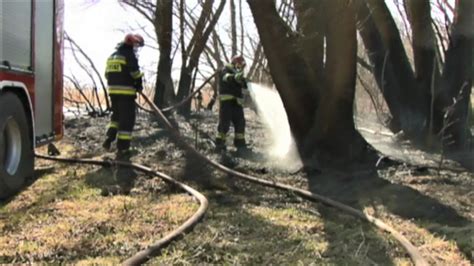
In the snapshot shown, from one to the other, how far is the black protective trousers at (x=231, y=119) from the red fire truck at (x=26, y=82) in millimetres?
2554

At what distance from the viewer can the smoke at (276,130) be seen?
7551 mm

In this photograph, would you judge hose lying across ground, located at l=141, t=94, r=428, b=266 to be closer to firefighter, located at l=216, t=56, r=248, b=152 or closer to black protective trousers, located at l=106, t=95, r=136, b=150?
black protective trousers, located at l=106, t=95, r=136, b=150

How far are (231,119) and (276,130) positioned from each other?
134 centimetres

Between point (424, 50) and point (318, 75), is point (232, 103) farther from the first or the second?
point (424, 50)

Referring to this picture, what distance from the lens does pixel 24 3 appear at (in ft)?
18.9

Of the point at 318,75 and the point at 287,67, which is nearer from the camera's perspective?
the point at 287,67

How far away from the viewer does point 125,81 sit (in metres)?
7.74

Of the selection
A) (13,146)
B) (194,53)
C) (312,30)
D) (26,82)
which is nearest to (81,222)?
(13,146)

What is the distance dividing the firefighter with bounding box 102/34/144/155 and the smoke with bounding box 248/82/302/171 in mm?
1911

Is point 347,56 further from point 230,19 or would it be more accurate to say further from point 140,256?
point 230,19

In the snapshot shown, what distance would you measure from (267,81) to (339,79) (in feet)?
40.0

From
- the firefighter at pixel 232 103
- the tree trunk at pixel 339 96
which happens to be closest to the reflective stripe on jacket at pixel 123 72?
the firefighter at pixel 232 103

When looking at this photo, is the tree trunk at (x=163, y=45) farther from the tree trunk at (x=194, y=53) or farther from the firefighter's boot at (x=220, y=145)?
the firefighter's boot at (x=220, y=145)

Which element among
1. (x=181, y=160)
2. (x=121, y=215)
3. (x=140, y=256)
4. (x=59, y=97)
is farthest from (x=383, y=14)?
(x=140, y=256)
